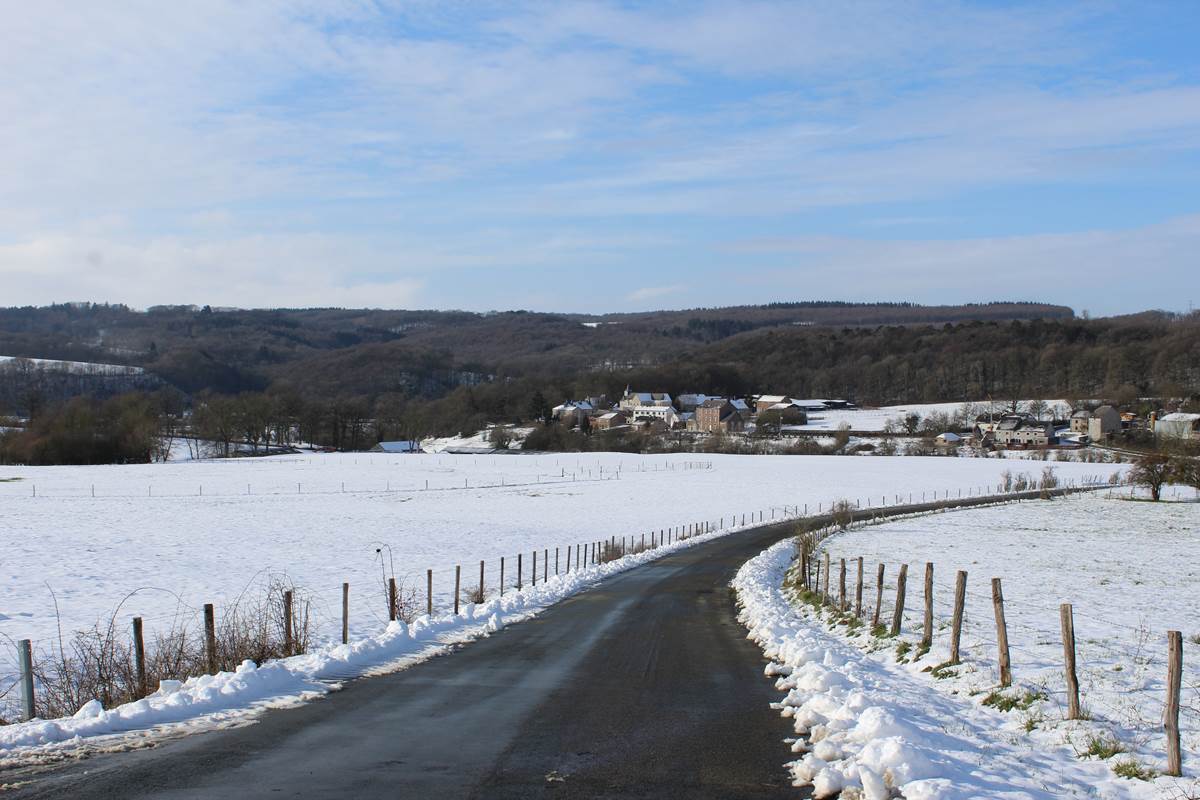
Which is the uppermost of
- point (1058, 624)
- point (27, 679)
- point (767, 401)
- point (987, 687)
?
point (767, 401)

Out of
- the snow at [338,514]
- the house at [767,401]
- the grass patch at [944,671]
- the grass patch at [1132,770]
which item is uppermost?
the house at [767,401]

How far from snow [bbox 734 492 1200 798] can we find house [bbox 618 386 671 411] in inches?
6182

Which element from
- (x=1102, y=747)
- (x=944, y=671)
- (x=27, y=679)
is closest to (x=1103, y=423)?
(x=944, y=671)

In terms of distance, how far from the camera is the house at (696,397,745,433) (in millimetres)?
156625

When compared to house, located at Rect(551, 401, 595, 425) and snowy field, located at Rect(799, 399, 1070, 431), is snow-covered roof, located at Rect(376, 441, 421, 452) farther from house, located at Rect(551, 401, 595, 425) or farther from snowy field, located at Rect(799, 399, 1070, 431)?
snowy field, located at Rect(799, 399, 1070, 431)

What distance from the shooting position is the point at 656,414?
585 ft

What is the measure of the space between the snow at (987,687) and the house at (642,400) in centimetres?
15703

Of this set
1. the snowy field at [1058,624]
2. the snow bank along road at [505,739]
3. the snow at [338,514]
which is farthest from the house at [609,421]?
the snow bank along road at [505,739]

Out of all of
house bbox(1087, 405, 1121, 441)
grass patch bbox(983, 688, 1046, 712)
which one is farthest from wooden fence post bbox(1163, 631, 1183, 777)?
house bbox(1087, 405, 1121, 441)

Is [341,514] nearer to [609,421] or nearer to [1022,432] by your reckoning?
[1022,432]

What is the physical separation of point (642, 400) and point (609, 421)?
2381 centimetres

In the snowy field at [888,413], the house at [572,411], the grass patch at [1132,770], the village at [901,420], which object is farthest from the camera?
the house at [572,411]

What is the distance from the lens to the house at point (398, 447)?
140625 mm

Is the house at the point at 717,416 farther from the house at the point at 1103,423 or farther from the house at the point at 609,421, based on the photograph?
the house at the point at 1103,423
